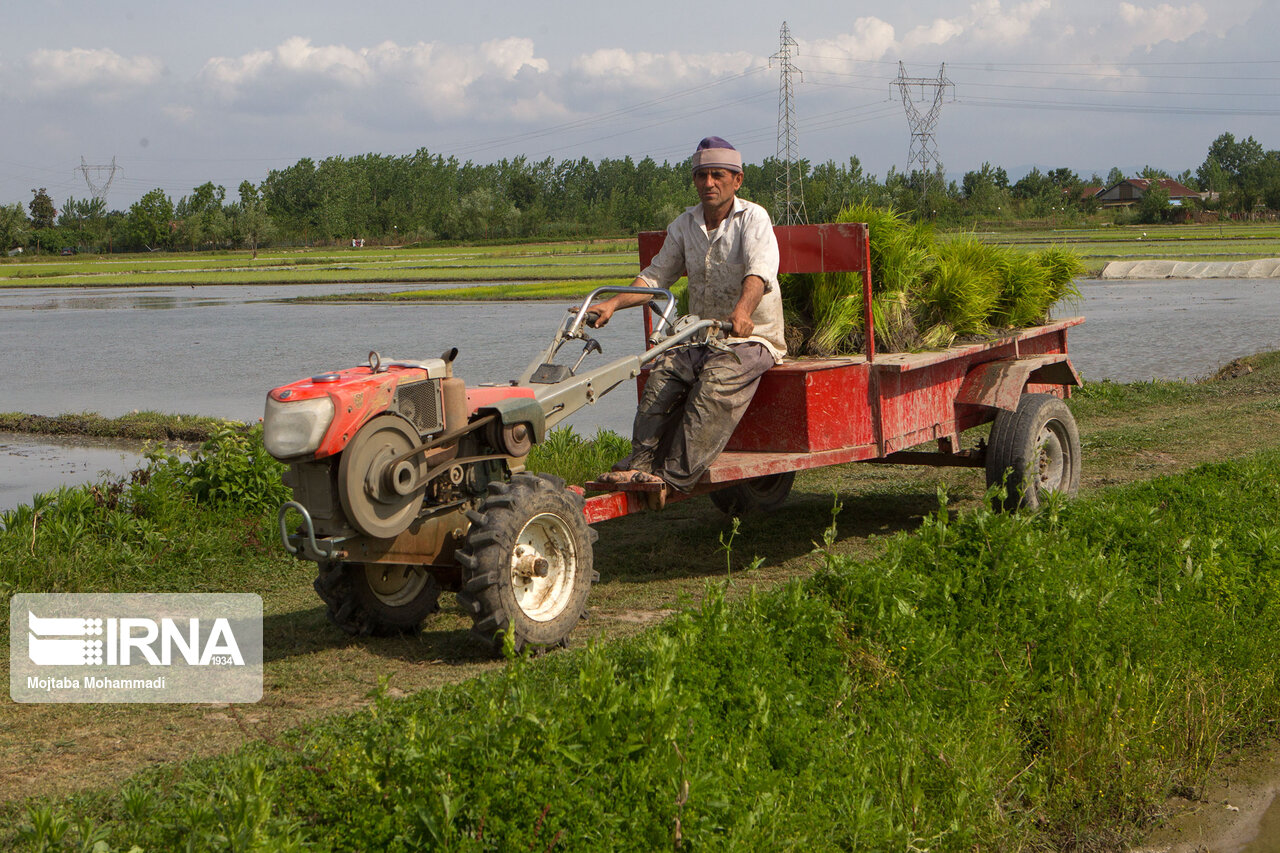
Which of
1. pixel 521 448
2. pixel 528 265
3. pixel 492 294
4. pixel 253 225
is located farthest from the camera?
pixel 253 225

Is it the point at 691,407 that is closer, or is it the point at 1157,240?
the point at 691,407

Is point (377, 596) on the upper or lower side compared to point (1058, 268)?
lower

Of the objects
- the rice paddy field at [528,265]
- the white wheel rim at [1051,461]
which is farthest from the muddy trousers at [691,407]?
the rice paddy field at [528,265]

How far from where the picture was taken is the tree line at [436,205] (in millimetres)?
89500

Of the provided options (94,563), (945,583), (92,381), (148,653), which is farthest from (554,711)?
(92,381)

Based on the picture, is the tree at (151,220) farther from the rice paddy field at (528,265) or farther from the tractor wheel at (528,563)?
the tractor wheel at (528,563)

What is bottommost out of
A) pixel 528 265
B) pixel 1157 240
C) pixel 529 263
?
pixel 528 265

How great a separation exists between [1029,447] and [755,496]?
73.4 inches

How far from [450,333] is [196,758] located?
2049 cm

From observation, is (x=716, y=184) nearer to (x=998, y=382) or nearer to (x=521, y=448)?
(x=521, y=448)

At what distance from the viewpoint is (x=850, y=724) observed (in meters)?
3.87

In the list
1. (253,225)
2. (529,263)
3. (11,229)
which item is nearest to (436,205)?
(253,225)

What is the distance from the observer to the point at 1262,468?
6.70 metres

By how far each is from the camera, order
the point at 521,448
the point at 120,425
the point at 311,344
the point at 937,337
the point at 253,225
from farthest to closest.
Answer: the point at 253,225, the point at 311,344, the point at 120,425, the point at 937,337, the point at 521,448
